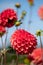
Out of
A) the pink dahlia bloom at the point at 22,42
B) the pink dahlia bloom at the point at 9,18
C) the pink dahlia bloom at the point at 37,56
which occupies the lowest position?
the pink dahlia bloom at the point at 37,56

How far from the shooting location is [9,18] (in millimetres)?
633

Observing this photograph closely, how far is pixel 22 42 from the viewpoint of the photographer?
539mm

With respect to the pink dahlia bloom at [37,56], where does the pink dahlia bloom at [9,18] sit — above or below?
above

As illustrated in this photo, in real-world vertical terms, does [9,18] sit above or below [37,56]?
above

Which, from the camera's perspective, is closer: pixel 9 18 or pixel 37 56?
pixel 37 56

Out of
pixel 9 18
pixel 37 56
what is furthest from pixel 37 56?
pixel 9 18

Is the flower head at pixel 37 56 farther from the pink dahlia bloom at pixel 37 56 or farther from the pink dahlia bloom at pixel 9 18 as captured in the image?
the pink dahlia bloom at pixel 9 18

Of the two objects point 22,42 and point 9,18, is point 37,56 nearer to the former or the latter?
point 22,42

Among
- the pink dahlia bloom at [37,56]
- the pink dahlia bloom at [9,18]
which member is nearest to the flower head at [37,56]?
the pink dahlia bloom at [37,56]

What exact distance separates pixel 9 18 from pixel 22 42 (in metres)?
0.13

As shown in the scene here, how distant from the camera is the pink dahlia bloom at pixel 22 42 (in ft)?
1.72

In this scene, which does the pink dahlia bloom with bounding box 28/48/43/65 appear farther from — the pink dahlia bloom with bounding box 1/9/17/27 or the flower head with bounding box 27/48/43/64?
the pink dahlia bloom with bounding box 1/9/17/27

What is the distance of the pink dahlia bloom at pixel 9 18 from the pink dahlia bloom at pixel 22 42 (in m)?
0.06

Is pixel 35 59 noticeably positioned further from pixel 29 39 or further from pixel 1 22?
pixel 1 22
